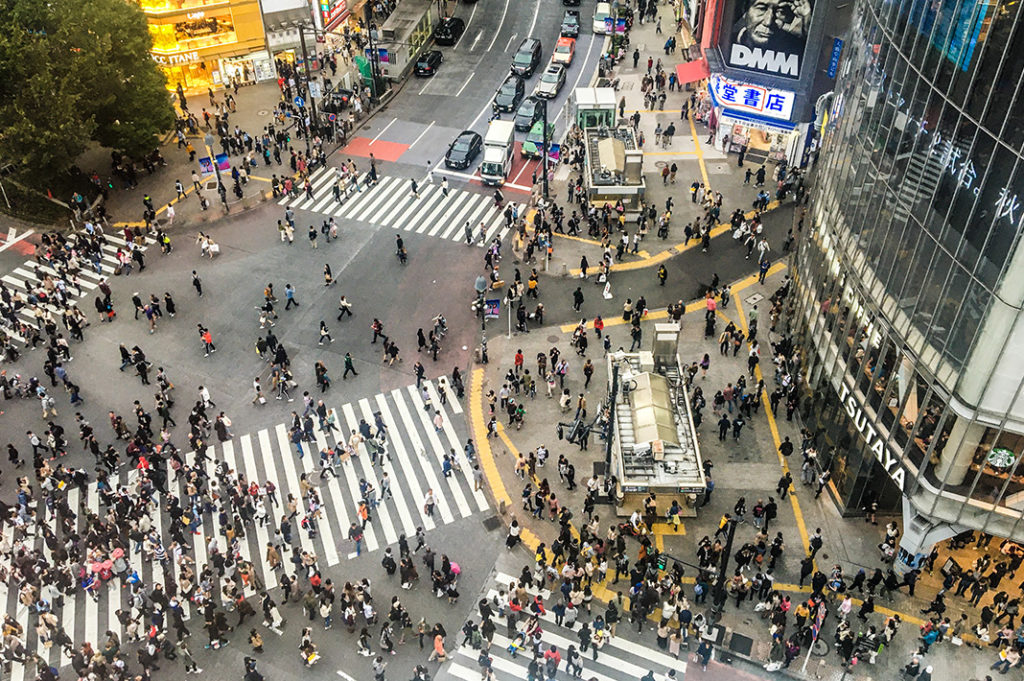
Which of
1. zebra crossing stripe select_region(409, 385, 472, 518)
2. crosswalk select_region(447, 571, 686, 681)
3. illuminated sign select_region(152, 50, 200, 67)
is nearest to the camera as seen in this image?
crosswalk select_region(447, 571, 686, 681)

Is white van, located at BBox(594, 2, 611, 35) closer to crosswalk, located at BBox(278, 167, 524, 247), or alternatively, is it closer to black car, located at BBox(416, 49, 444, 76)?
black car, located at BBox(416, 49, 444, 76)

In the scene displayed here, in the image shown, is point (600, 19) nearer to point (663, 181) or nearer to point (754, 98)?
point (663, 181)

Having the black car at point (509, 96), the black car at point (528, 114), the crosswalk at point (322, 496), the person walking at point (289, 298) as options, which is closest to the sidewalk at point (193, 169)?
the black car at point (509, 96)

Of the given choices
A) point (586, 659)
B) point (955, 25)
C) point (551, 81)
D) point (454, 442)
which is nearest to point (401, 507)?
point (454, 442)

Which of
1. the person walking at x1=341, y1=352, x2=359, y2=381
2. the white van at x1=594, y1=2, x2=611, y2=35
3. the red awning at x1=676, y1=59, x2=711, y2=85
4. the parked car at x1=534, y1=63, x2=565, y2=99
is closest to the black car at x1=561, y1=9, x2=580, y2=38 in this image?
the white van at x1=594, y1=2, x2=611, y2=35

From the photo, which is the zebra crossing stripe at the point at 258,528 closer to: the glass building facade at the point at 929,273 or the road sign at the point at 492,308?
the road sign at the point at 492,308

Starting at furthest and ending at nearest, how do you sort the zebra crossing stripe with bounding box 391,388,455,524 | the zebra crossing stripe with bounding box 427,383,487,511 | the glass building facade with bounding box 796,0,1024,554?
the zebra crossing stripe with bounding box 427,383,487,511, the zebra crossing stripe with bounding box 391,388,455,524, the glass building facade with bounding box 796,0,1024,554
